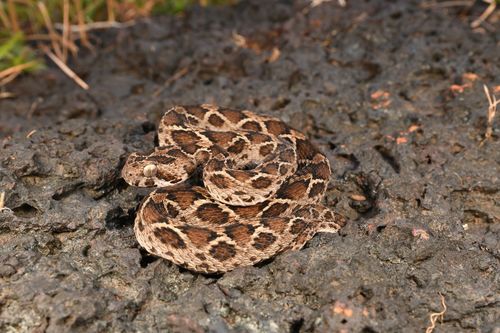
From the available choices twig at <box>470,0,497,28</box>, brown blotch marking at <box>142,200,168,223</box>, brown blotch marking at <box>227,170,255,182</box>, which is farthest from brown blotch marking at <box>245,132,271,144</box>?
twig at <box>470,0,497,28</box>

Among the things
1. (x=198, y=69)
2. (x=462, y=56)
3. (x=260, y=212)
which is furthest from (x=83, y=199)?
(x=462, y=56)

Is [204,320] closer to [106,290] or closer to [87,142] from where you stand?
[106,290]

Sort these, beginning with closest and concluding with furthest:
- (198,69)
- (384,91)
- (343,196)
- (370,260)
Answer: (370,260), (343,196), (384,91), (198,69)

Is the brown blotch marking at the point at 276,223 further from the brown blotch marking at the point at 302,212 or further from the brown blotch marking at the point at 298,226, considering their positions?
the brown blotch marking at the point at 302,212

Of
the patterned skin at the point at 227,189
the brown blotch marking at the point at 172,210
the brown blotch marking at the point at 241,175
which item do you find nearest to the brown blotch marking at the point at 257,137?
the patterned skin at the point at 227,189

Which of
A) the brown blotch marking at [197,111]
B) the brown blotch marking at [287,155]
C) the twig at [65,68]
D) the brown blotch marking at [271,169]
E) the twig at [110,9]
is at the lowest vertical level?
the twig at [65,68]

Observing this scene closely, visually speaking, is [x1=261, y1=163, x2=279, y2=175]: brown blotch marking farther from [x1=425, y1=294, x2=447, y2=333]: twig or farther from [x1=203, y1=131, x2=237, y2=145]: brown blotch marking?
[x1=425, y1=294, x2=447, y2=333]: twig
